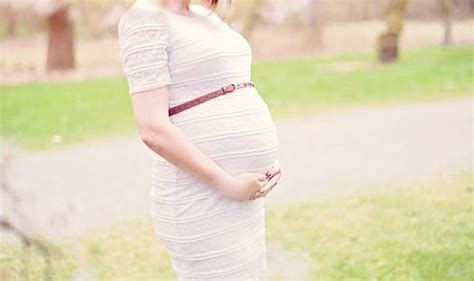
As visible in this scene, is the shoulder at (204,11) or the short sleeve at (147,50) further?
the shoulder at (204,11)

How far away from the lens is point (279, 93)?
10125mm

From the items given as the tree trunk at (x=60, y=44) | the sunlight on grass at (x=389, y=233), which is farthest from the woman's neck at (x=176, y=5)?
the tree trunk at (x=60, y=44)

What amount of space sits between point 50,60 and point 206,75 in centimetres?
1264

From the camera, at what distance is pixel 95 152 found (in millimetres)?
7387

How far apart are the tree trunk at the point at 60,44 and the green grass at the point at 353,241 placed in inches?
→ 381

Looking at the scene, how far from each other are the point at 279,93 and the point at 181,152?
27.1 feet

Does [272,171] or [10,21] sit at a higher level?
[272,171]

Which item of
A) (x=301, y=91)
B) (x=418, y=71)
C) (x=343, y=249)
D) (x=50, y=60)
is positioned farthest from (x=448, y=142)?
(x=50, y=60)

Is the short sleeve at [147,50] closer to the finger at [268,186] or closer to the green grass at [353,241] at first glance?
the finger at [268,186]

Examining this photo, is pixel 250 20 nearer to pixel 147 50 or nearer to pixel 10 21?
pixel 10 21

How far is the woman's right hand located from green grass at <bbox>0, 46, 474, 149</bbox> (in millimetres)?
6043

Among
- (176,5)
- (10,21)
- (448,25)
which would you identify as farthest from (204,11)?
(10,21)

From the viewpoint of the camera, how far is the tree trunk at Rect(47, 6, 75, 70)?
560 inches

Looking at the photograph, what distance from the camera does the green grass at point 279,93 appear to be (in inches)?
341
